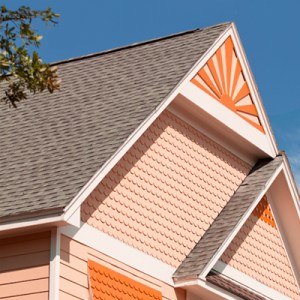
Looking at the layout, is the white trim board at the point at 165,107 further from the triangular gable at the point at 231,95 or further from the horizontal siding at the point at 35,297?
the horizontal siding at the point at 35,297

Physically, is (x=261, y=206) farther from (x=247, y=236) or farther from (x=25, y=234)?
(x=25, y=234)

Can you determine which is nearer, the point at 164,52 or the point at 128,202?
the point at 128,202

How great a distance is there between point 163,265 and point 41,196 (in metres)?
3.48

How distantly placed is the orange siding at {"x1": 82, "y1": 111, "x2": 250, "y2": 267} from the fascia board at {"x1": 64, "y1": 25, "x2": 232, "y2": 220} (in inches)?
29.8

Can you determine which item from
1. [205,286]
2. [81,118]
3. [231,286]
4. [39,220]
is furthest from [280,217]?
[39,220]

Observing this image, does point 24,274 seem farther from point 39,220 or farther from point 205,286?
point 205,286

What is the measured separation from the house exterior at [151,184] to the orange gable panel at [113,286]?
0.02 meters

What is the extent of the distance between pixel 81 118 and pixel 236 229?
376 centimetres

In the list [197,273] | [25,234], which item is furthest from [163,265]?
[25,234]

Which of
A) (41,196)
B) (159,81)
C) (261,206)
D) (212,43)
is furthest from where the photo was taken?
(261,206)

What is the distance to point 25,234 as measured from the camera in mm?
15156

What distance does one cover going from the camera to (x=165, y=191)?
18438 mm

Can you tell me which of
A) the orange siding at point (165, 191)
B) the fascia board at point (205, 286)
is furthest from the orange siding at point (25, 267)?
the fascia board at point (205, 286)

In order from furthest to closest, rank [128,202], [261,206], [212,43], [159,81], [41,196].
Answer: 1. [261,206]
2. [212,43]
3. [159,81]
4. [128,202]
5. [41,196]
